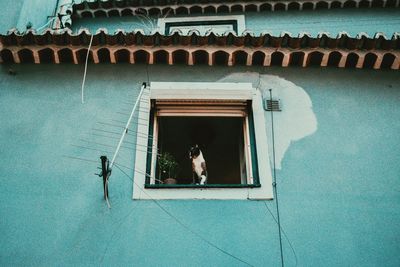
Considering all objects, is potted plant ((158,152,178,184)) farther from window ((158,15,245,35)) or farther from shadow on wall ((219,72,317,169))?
window ((158,15,245,35))

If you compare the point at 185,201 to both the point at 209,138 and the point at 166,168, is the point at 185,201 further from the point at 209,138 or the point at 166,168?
the point at 209,138

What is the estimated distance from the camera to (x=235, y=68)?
7.26 meters

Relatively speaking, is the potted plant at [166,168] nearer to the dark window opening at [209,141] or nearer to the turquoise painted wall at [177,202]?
the turquoise painted wall at [177,202]

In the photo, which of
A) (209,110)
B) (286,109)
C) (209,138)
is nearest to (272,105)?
(286,109)

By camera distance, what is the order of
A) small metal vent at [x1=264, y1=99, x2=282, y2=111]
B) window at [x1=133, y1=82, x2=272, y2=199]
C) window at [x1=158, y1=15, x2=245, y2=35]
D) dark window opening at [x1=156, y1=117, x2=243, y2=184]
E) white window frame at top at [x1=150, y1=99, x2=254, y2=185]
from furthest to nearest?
window at [x1=158, y1=15, x2=245, y2=35] → dark window opening at [x1=156, y1=117, x2=243, y2=184] → white window frame at top at [x1=150, y1=99, x2=254, y2=185] → small metal vent at [x1=264, y1=99, x2=282, y2=111] → window at [x1=133, y1=82, x2=272, y2=199]

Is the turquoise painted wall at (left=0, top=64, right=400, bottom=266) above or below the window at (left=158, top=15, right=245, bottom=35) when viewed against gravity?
below

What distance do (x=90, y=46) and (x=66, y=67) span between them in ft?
1.77

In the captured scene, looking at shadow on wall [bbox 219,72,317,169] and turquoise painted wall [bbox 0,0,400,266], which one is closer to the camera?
turquoise painted wall [bbox 0,0,400,266]

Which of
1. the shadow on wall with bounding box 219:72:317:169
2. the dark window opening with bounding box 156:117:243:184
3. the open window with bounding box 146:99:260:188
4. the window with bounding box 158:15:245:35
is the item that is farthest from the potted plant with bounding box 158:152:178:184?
the window with bounding box 158:15:245:35

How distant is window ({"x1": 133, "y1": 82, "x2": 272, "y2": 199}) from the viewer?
18.9ft

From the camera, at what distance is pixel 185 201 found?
565 centimetres

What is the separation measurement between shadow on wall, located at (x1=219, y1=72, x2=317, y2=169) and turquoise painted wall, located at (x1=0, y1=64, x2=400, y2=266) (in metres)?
0.13

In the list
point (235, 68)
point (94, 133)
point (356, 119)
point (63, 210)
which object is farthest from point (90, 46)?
point (356, 119)

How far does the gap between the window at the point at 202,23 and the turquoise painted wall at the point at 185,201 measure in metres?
2.44
